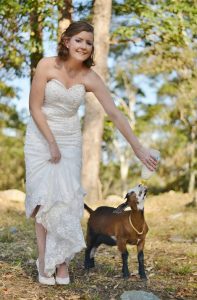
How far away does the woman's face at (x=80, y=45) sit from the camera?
15.0ft

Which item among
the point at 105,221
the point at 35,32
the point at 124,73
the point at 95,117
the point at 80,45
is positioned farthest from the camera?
the point at 124,73

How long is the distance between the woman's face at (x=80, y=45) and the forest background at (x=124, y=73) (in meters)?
7.74

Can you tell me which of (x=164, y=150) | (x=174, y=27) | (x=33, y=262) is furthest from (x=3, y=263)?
(x=164, y=150)

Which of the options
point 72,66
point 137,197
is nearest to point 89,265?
A: point 137,197

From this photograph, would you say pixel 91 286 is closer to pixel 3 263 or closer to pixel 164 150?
pixel 3 263

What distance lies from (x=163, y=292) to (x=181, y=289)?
0.70 ft

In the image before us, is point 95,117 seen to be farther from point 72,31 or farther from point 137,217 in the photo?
point 72,31

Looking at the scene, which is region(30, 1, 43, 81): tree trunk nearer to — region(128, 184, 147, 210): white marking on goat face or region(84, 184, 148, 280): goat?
region(84, 184, 148, 280): goat

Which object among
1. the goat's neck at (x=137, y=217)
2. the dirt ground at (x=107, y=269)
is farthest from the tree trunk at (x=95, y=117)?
the goat's neck at (x=137, y=217)

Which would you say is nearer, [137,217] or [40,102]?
[40,102]

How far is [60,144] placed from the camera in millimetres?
4730

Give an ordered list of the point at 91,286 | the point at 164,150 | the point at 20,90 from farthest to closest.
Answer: the point at 164,150 < the point at 20,90 < the point at 91,286

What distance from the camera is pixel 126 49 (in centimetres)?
2734

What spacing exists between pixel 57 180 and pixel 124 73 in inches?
954
